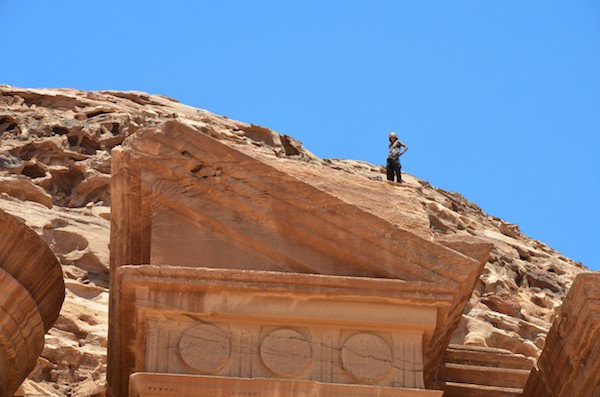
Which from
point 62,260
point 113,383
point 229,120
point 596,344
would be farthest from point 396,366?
point 229,120

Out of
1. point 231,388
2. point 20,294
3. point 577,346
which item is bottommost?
point 231,388

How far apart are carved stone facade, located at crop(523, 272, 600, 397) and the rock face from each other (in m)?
1.07

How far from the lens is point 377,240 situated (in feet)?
57.5

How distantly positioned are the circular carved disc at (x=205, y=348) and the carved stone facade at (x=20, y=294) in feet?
6.59

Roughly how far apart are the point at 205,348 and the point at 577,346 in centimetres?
356

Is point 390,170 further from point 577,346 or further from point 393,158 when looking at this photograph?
point 577,346

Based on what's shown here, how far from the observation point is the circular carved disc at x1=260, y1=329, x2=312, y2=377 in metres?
16.8

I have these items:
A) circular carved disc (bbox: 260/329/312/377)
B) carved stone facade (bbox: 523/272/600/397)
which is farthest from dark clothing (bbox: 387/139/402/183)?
circular carved disc (bbox: 260/329/312/377)

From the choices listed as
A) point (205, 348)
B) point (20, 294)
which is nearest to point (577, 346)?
point (205, 348)

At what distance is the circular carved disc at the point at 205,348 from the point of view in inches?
659

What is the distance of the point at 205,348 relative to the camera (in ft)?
55.2

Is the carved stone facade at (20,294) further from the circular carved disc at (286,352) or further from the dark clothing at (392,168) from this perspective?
the dark clothing at (392,168)

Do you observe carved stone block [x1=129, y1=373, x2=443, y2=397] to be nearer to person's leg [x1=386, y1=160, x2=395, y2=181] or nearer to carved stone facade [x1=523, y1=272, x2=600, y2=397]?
carved stone facade [x1=523, y1=272, x2=600, y2=397]

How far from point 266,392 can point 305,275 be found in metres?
1.18
